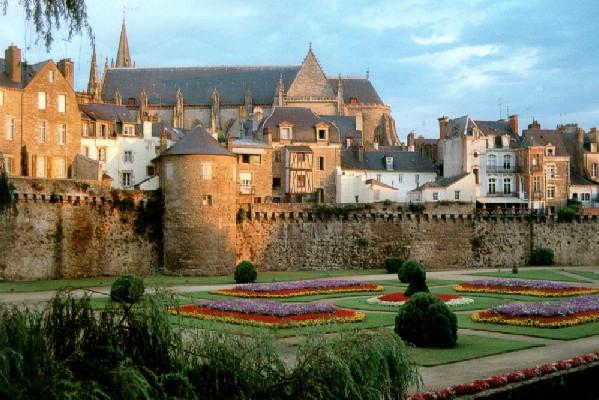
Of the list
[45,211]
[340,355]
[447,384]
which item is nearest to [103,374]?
[340,355]

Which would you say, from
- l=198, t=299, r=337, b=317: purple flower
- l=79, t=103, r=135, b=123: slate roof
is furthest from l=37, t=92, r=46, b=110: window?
l=198, t=299, r=337, b=317: purple flower

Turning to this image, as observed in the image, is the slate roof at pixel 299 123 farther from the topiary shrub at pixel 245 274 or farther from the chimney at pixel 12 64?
the topiary shrub at pixel 245 274

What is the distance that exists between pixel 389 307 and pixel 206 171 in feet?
73.9

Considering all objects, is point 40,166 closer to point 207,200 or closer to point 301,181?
point 207,200

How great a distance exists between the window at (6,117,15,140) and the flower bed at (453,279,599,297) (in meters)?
32.8

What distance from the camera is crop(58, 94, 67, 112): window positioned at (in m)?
56.5

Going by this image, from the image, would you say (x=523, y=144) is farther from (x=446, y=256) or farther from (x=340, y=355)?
(x=340, y=355)

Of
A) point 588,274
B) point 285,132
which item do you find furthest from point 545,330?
point 285,132

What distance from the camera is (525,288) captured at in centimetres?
3478

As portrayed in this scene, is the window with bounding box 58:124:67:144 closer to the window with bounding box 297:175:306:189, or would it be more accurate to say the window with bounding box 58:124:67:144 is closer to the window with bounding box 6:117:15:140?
the window with bounding box 6:117:15:140

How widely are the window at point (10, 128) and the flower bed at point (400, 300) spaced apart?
32.3 meters

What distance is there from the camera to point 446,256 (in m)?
56.1

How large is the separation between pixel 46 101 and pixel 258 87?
36257 mm

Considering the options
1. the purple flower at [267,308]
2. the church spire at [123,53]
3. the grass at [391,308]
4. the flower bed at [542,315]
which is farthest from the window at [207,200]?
the church spire at [123,53]
